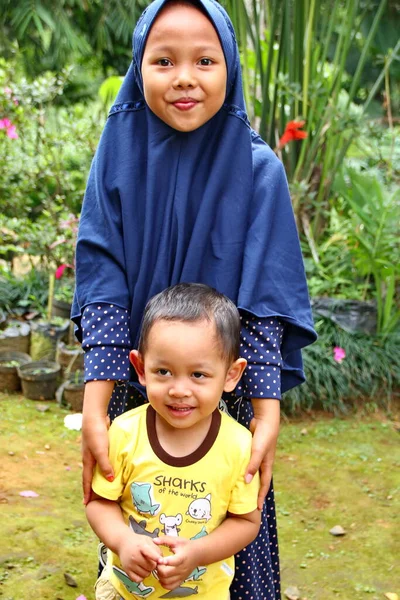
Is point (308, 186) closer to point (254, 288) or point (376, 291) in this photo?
point (376, 291)

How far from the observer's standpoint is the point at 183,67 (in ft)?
5.15

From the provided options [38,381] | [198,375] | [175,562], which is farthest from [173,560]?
[38,381]

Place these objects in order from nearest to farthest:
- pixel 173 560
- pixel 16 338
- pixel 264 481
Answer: pixel 173 560, pixel 264 481, pixel 16 338

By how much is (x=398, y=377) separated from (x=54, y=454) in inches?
77.7

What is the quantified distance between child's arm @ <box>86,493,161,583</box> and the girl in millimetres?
65

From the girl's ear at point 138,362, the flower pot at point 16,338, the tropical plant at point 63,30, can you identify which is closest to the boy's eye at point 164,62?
the girl's ear at point 138,362

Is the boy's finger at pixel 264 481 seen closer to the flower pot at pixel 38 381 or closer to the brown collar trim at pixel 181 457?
the brown collar trim at pixel 181 457

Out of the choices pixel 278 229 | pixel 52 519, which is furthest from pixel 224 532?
pixel 52 519

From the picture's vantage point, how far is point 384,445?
3.97 metres

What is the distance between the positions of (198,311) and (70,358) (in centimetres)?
299

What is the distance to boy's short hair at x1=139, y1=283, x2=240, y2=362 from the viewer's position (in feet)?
5.08

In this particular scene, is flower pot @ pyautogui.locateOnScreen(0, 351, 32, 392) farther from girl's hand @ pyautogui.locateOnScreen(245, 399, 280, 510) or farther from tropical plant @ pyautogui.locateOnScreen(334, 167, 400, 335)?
girl's hand @ pyautogui.locateOnScreen(245, 399, 280, 510)

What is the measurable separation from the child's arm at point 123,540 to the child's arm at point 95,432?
5 centimetres

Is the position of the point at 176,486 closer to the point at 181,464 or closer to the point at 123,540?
the point at 181,464
